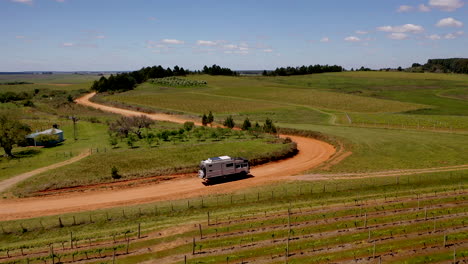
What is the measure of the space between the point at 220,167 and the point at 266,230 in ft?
56.5

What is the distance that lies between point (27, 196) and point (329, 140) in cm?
5016

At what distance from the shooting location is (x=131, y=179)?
44.8m

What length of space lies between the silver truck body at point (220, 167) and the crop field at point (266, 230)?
530cm

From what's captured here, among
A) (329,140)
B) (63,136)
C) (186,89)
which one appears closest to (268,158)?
(329,140)

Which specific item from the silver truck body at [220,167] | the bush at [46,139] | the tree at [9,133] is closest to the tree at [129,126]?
the bush at [46,139]

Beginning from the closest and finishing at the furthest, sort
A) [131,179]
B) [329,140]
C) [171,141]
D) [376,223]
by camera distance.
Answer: [376,223]
[131,179]
[171,141]
[329,140]

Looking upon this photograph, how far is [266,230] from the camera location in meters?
27.4

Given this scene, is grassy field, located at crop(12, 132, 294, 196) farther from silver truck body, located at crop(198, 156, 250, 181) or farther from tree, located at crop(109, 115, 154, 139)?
tree, located at crop(109, 115, 154, 139)

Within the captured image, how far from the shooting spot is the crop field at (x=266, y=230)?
2383 cm

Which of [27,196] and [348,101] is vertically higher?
[348,101]

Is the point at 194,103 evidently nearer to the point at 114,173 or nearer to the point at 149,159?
the point at 149,159

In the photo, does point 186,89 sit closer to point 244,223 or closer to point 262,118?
point 262,118

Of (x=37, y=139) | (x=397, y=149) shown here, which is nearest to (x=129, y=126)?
(x=37, y=139)

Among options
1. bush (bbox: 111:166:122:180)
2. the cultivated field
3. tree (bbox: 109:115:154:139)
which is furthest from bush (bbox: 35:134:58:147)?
bush (bbox: 111:166:122:180)
